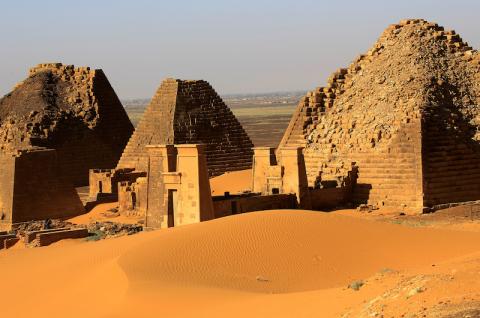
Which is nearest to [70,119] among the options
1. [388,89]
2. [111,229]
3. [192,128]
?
[192,128]

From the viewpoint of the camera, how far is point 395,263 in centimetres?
2208

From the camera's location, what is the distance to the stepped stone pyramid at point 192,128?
40.8 m

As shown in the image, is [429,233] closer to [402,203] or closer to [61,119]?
[402,203]

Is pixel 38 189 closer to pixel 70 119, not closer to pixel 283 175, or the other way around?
pixel 283 175

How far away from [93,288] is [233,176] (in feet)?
63.1

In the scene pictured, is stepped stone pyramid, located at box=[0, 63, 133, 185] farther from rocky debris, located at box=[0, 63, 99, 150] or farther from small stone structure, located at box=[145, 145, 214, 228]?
small stone structure, located at box=[145, 145, 214, 228]

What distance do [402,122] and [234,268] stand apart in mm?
14138

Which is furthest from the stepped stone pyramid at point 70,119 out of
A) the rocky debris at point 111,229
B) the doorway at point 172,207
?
the doorway at point 172,207

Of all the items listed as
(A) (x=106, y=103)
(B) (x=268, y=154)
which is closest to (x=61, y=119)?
(A) (x=106, y=103)

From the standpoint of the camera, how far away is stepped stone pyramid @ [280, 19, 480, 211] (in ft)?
107

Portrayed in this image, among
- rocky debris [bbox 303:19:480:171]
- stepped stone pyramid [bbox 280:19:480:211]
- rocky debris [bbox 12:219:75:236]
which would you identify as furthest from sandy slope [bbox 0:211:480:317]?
rocky debris [bbox 303:19:480:171]

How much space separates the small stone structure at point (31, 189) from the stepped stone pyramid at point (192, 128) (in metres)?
4.70

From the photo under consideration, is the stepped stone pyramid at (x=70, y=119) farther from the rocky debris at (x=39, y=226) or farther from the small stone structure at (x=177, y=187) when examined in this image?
the small stone structure at (x=177, y=187)

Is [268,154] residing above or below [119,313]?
above
